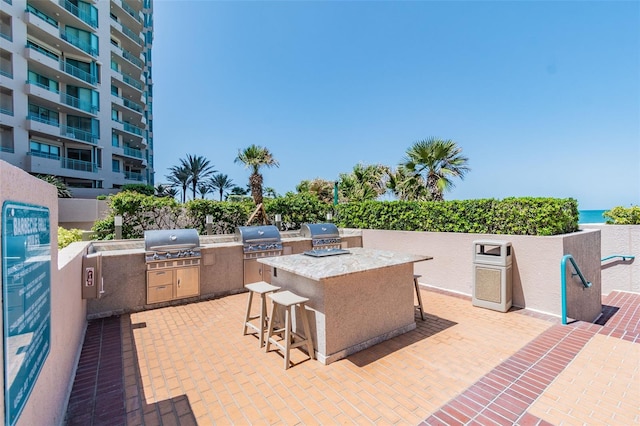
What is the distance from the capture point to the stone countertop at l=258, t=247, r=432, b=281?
380 centimetres

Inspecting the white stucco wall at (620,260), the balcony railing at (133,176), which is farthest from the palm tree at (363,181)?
the balcony railing at (133,176)

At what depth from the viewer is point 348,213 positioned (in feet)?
34.6

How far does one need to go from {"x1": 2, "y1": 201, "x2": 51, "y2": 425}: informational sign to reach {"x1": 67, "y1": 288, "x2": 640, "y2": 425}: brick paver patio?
1621 mm

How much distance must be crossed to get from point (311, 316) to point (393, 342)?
4.65 ft

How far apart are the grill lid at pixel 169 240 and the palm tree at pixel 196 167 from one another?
33229mm

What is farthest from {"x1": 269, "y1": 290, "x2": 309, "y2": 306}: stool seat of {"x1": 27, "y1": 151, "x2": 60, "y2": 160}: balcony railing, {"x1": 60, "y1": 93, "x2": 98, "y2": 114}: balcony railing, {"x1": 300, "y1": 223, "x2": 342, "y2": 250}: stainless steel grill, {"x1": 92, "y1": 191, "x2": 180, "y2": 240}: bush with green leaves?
{"x1": 60, "y1": 93, "x2": 98, "y2": 114}: balcony railing

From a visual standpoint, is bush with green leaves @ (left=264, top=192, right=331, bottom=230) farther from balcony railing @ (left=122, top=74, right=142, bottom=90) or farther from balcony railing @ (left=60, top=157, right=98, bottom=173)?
balcony railing @ (left=122, top=74, right=142, bottom=90)

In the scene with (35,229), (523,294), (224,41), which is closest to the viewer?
(35,229)

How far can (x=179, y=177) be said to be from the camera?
120 ft

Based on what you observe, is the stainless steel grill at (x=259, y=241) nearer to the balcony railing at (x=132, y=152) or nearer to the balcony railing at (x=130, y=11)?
the balcony railing at (x=132, y=152)

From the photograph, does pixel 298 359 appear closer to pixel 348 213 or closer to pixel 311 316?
pixel 311 316

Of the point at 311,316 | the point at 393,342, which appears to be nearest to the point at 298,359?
the point at 311,316

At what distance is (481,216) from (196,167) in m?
36.1

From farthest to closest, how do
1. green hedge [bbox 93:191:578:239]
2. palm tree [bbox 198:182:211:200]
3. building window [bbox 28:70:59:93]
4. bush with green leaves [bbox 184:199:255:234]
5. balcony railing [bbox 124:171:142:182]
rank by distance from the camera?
palm tree [bbox 198:182:211:200], balcony railing [bbox 124:171:142:182], building window [bbox 28:70:59:93], bush with green leaves [bbox 184:199:255:234], green hedge [bbox 93:191:578:239]
